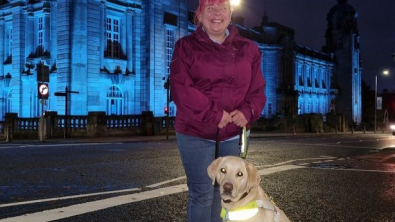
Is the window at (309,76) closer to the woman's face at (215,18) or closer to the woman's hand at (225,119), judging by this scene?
the woman's face at (215,18)

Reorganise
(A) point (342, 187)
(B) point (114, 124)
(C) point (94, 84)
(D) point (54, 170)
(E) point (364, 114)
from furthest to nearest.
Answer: (E) point (364, 114) < (C) point (94, 84) < (B) point (114, 124) < (D) point (54, 170) < (A) point (342, 187)

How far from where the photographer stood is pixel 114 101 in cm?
3500

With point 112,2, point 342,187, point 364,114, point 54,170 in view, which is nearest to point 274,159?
point 342,187

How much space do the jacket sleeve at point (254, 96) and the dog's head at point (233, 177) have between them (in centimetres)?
42

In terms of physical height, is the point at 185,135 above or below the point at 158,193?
above

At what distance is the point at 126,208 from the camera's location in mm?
5988

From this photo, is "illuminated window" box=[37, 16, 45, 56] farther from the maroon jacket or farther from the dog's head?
the dog's head

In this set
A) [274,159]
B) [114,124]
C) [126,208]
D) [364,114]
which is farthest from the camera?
[364,114]

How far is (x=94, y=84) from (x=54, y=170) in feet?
75.0

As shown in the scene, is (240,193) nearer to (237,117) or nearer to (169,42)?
(237,117)

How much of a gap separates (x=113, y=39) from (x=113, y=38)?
92 mm

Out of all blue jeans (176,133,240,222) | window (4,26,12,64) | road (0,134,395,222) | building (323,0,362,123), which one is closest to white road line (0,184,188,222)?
road (0,134,395,222)

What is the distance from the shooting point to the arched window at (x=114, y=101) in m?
34.4

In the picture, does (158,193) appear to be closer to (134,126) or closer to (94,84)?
(134,126)
